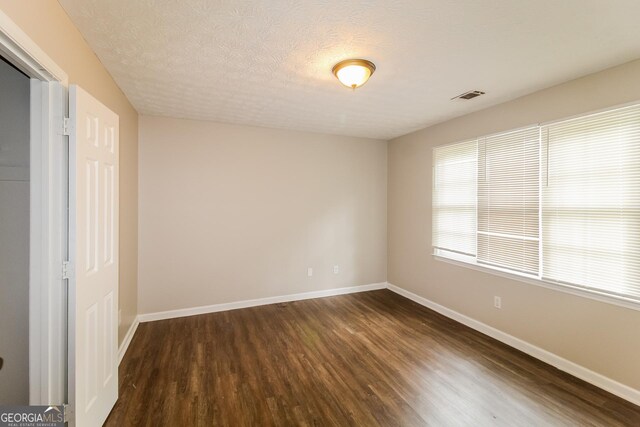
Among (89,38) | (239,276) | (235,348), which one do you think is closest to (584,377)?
(235,348)

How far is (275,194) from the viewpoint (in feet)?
13.9

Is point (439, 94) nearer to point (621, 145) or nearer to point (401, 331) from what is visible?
point (621, 145)

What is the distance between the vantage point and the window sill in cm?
220

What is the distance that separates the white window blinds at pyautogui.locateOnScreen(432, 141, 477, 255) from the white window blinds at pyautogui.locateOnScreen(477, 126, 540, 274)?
14cm

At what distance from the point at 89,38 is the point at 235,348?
2.86 m

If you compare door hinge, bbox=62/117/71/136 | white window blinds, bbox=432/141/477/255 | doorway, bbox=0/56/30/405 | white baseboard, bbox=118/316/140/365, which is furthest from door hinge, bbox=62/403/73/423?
white window blinds, bbox=432/141/477/255

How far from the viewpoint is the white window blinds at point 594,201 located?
7.16 ft

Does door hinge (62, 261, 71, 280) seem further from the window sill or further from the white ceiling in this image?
the window sill

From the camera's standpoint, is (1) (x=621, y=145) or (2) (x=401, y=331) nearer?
(1) (x=621, y=145)

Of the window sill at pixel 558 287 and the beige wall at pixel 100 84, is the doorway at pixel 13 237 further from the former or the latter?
the window sill at pixel 558 287

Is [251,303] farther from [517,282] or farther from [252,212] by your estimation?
[517,282]

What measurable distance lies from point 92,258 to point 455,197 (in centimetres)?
380

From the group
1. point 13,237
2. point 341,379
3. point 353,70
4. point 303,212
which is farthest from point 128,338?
point 353,70

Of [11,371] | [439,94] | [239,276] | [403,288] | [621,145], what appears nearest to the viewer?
[11,371]
